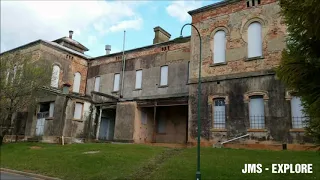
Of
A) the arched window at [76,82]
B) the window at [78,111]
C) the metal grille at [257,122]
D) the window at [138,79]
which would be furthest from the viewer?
the arched window at [76,82]

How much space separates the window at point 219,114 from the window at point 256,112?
1743mm

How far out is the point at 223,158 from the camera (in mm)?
13227

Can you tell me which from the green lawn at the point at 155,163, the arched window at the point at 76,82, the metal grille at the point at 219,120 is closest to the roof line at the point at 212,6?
the metal grille at the point at 219,120

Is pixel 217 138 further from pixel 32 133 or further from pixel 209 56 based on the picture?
pixel 32 133

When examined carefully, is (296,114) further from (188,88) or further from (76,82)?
(76,82)

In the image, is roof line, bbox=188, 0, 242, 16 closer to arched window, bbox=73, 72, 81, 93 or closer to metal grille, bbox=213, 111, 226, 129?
metal grille, bbox=213, 111, 226, 129

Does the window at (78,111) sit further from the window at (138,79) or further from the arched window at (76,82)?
the arched window at (76,82)

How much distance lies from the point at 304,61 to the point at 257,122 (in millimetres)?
11057

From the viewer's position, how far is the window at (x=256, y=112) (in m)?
17.1

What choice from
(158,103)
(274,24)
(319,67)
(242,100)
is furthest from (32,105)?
(319,67)

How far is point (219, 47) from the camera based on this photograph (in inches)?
787

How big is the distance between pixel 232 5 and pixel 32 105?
18.9 metres

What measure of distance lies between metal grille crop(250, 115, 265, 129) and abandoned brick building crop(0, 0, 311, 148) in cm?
6

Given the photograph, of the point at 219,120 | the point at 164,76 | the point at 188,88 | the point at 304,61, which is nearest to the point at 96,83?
the point at 164,76
